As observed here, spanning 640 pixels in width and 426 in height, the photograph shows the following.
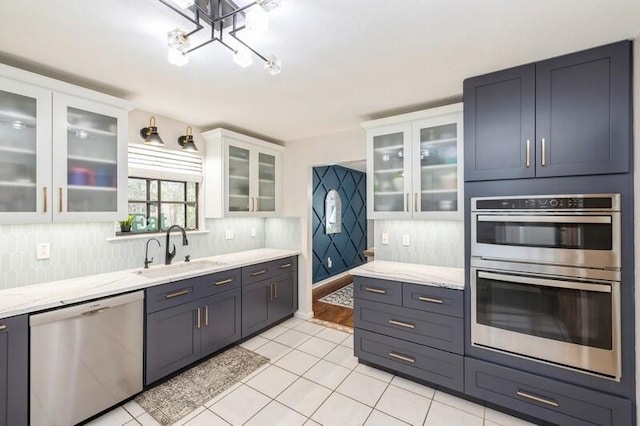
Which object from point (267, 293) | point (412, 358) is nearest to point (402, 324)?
point (412, 358)

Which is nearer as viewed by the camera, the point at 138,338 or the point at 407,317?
the point at 138,338

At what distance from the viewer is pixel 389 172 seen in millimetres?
2863

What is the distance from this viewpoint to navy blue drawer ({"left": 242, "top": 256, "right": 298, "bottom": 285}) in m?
3.17

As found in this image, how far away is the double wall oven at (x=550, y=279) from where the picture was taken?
175 cm

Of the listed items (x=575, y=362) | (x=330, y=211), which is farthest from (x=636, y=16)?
(x=330, y=211)

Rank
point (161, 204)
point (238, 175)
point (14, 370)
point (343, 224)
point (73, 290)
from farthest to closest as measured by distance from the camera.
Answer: point (343, 224)
point (238, 175)
point (161, 204)
point (73, 290)
point (14, 370)

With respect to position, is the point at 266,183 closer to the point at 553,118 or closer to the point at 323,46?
the point at 323,46

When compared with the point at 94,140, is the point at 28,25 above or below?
above

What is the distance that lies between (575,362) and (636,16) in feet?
6.44

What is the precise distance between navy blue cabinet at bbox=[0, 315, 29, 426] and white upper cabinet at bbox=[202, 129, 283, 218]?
5.90 feet

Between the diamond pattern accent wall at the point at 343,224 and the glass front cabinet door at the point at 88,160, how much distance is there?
321cm

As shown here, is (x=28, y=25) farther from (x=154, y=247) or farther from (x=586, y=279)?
(x=586, y=279)

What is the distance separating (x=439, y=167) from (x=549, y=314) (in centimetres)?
134

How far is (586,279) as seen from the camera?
5.88 feet
